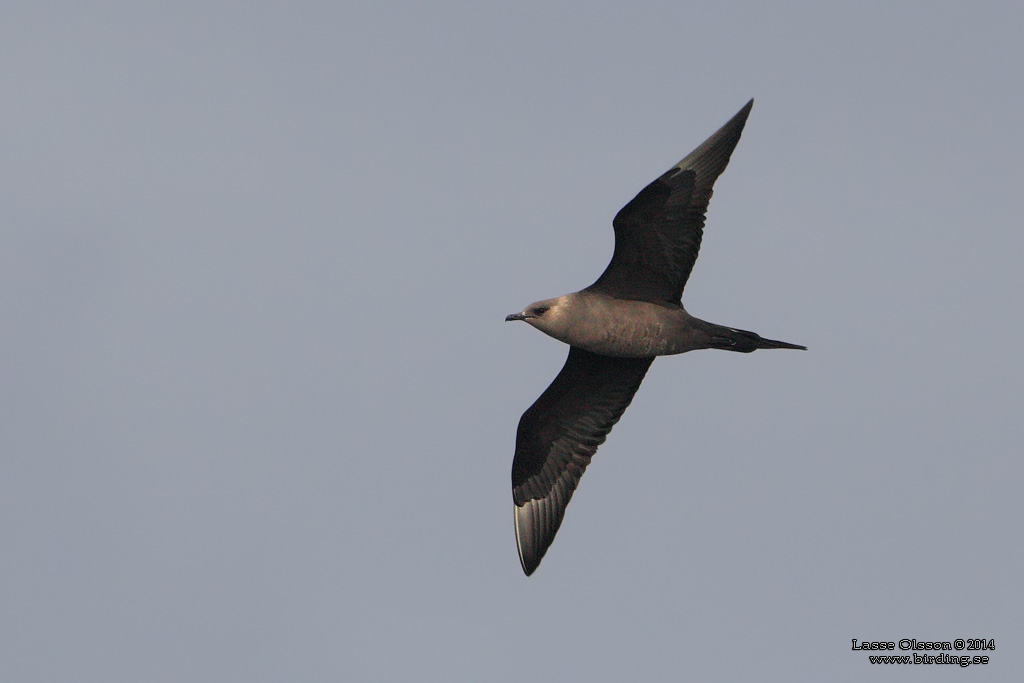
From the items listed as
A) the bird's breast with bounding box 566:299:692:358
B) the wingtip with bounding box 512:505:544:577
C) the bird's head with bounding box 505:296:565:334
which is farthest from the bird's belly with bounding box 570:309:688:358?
the wingtip with bounding box 512:505:544:577

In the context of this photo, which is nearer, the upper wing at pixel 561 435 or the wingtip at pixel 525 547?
the upper wing at pixel 561 435

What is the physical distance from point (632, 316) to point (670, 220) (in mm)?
929

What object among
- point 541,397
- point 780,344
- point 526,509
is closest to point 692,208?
point 780,344

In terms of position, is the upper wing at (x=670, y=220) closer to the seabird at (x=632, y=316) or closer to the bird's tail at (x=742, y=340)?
the seabird at (x=632, y=316)

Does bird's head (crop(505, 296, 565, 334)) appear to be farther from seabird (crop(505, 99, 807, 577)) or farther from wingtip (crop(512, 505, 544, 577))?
wingtip (crop(512, 505, 544, 577))

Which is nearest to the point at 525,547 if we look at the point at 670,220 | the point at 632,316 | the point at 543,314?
the point at 543,314

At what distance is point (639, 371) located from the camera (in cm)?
1433

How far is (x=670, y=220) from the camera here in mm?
13109

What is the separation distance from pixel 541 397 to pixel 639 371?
989mm

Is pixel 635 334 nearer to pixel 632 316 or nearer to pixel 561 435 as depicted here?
pixel 632 316

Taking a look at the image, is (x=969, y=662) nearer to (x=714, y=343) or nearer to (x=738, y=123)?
(x=714, y=343)

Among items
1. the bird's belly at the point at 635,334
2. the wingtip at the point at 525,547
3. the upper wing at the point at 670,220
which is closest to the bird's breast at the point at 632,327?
the bird's belly at the point at 635,334

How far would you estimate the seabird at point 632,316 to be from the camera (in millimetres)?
13055

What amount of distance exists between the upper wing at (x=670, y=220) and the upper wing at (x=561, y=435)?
1154 mm
